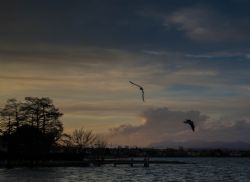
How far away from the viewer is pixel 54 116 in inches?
5039

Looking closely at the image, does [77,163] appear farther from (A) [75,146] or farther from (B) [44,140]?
(A) [75,146]

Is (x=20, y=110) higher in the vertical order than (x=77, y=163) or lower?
higher

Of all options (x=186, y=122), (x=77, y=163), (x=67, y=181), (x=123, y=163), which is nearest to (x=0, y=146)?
(x=77, y=163)

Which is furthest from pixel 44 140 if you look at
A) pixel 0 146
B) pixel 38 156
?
pixel 0 146

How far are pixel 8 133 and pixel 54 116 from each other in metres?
11.1

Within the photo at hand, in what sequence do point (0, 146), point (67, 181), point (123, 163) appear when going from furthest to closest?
point (123, 163)
point (0, 146)
point (67, 181)

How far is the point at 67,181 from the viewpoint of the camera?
80.8m

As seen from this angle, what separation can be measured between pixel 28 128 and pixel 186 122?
84691 mm

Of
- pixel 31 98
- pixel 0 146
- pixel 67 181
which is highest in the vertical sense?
pixel 31 98

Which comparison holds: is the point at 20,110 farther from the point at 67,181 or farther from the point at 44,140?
the point at 67,181

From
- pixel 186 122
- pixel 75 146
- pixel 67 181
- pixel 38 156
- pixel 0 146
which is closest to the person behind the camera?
pixel 186 122

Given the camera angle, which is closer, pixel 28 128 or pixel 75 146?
pixel 28 128

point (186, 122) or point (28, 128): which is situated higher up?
point (28, 128)

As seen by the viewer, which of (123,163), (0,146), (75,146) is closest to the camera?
(0,146)
